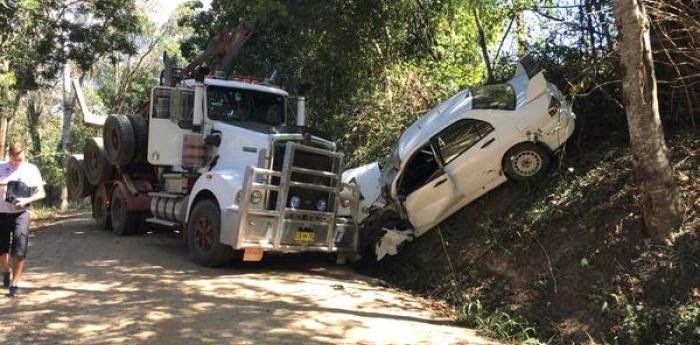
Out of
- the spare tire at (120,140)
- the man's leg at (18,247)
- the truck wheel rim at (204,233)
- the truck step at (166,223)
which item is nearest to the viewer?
the man's leg at (18,247)

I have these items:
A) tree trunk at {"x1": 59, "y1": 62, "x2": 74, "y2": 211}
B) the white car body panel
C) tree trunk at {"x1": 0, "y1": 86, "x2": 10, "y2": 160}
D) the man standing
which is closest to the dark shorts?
the man standing

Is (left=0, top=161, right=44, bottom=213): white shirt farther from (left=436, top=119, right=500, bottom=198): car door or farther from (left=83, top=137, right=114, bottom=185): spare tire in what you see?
(left=83, top=137, right=114, bottom=185): spare tire

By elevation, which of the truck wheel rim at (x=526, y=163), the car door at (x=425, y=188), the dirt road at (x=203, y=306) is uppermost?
the truck wheel rim at (x=526, y=163)

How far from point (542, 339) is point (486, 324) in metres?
0.63

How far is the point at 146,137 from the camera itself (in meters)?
12.1

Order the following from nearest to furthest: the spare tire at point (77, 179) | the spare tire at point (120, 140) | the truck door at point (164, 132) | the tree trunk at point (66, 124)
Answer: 1. the truck door at point (164, 132)
2. the spare tire at point (120, 140)
3. the spare tire at point (77, 179)
4. the tree trunk at point (66, 124)

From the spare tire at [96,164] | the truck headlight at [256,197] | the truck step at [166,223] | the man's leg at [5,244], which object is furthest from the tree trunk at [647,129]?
the spare tire at [96,164]

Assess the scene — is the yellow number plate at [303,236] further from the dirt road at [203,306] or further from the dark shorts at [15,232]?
the dark shorts at [15,232]

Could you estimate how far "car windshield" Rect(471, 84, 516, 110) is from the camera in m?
9.05

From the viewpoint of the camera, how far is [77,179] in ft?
49.6

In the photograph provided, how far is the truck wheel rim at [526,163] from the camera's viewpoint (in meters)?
8.91

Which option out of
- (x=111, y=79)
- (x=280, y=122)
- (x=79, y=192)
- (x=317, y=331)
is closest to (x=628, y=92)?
(x=317, y=331)

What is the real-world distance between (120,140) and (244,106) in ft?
9.01

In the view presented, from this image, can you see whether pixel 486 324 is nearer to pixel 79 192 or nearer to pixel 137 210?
pixel 137 210
